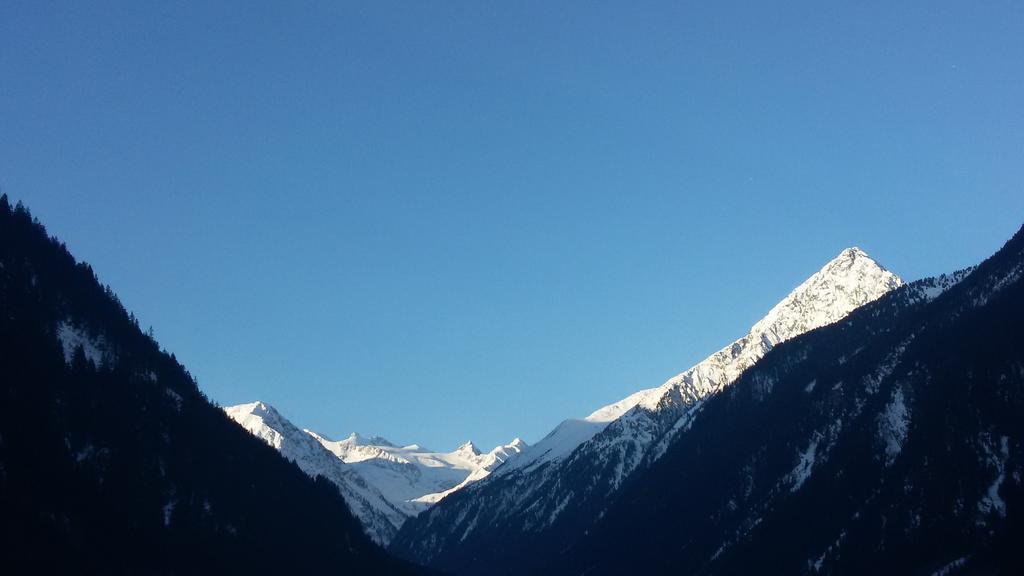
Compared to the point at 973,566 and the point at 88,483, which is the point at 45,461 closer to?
the point at 88,483

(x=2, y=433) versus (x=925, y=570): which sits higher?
(x=2, y=433)

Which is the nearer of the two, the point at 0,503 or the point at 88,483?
the point at 0,503

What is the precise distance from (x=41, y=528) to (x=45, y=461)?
19.5 meters

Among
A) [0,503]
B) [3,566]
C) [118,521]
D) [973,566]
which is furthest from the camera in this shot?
[118,521]

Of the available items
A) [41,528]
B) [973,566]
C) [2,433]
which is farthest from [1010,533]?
[2,433]

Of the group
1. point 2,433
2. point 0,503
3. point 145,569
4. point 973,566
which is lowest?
point 973,566

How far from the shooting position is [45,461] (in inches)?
7623

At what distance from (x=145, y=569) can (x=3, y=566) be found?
1325 inches

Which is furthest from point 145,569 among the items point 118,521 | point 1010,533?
point 1010,533

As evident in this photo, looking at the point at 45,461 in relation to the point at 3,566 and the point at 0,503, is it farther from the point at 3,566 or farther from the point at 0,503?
the point at 3,566

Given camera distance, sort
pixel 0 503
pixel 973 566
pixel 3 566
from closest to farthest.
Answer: pixel 3 566, pixel 0 503, pixel 973 566

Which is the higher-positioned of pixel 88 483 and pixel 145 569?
pixel 88 483

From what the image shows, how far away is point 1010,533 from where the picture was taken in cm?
18975

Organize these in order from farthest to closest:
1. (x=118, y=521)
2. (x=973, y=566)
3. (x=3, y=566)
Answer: (x=118, y=521) → (x=973, y=566) → (x=3, y=566)
